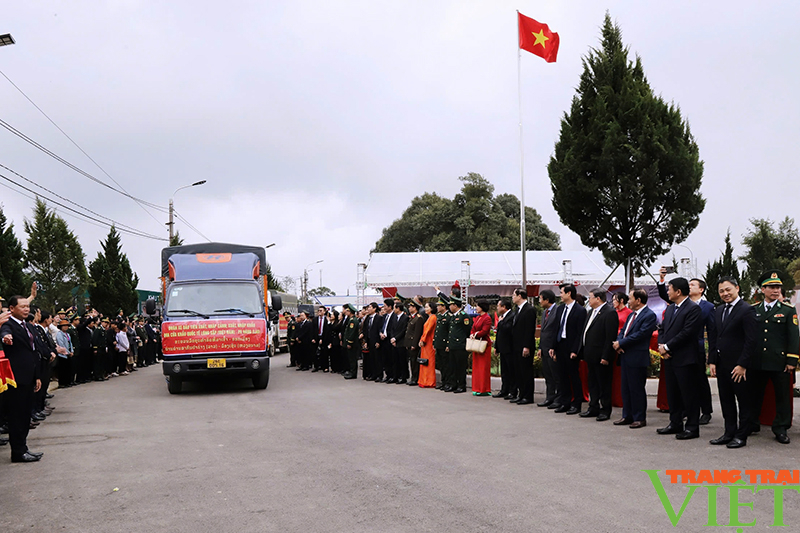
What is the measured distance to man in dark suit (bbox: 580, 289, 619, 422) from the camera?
9.88m

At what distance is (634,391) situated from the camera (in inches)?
363

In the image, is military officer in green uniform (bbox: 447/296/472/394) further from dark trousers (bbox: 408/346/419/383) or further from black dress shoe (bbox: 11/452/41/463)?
black dress shoe (bbox: 11/452/41/463)

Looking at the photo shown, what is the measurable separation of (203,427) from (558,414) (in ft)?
17.1

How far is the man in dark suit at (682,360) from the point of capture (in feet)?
27.1

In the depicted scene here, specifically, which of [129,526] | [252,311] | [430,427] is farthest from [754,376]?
[252,311]

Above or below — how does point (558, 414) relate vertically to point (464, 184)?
below

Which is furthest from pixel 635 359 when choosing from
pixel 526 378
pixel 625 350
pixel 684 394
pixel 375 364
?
pixel 375 364

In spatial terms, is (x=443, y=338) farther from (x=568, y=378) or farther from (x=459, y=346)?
(x=568, y=378)

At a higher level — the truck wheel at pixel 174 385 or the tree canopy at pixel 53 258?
the tree canopy at pixel 53 258

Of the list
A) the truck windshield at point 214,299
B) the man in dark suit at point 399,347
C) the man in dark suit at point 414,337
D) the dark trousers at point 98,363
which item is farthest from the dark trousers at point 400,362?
the dark trousers at point 98,363

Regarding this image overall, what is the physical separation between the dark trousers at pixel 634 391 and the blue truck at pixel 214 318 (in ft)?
25.1

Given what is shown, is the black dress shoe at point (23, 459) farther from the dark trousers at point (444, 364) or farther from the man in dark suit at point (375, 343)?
the man in dark suit at point (375, 343)

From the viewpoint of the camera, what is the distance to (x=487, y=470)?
Answer: 21.7 feet

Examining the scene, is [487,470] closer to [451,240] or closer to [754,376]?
[754,376]
